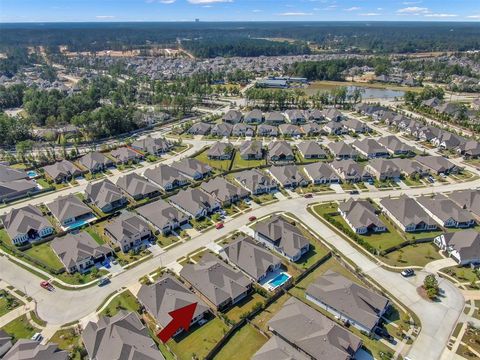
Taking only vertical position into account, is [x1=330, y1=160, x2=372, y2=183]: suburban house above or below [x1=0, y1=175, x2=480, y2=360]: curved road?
above

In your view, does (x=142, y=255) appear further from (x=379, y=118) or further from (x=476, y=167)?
(x=379, y=118)

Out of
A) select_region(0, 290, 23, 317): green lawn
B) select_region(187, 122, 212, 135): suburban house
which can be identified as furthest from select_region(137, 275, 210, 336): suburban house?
select_region(187, 122, 212, 135): suburban house

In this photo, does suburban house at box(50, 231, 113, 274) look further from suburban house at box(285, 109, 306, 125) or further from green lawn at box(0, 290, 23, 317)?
suburban house at box(285, 109, 306, 125)

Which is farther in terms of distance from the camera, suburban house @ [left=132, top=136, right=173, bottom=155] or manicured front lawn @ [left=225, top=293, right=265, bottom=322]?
suburban house @ [left=132, top=136, right=173, bottom=155]

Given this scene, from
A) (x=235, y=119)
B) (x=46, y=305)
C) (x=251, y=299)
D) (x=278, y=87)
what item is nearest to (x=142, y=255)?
(x=46, y=305)

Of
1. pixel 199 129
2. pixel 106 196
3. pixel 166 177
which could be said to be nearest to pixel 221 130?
pixel 199 129

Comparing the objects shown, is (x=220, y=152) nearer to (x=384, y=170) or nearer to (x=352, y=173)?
(x=352, y=173)

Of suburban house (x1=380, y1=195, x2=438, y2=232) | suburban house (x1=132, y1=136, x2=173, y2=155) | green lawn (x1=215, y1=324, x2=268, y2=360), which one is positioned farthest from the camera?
suburban house (x1=132, y1=136, x2=173, y2=155)
